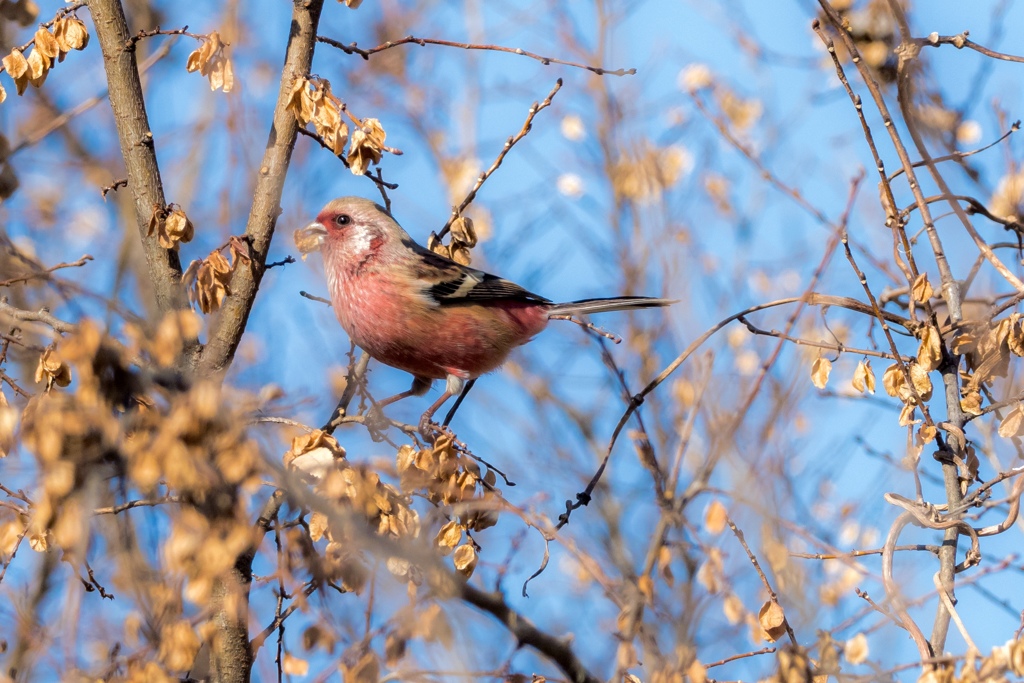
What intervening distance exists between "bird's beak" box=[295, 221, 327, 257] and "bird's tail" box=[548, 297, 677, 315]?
4.28 ft

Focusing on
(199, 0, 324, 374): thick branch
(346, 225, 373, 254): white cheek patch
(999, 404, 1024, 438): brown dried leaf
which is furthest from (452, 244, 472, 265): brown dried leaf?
(999, 404, 1024, 438): brown dried leaf

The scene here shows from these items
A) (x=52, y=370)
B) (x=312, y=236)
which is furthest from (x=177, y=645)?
(x=312, y=236)

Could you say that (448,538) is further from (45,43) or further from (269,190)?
(45,43)

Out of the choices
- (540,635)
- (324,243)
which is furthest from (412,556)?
(324,243)

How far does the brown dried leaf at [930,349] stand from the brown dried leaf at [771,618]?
0.89 meters

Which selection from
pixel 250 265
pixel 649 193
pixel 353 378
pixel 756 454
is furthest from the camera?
pixel 649 193

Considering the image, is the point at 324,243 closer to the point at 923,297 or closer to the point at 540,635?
the point at 923,297

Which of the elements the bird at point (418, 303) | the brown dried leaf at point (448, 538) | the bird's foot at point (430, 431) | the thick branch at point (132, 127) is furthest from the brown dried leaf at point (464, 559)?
the bird at point (418, 303)

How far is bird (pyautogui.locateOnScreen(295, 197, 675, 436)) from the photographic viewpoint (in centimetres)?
468

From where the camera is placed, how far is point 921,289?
A: 2.86 meters

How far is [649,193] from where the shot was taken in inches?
382

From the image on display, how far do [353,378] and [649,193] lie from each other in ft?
22.3

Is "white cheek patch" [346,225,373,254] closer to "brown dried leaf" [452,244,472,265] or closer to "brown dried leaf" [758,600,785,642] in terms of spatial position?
"brown dried leaf" [452,244,472,265]

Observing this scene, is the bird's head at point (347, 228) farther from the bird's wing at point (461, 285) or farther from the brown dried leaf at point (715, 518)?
the brown dried leaf at point (715, 518)
